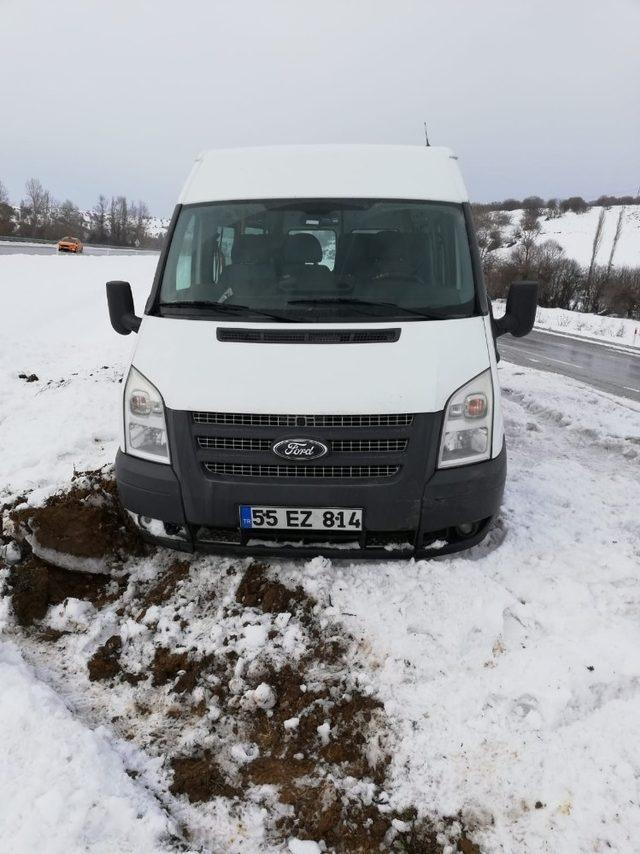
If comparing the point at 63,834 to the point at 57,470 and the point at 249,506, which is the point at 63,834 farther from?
the point at 57,470

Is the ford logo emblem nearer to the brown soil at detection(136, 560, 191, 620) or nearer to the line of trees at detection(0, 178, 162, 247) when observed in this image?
the brown soil at detection(136, 560, 191, 620)

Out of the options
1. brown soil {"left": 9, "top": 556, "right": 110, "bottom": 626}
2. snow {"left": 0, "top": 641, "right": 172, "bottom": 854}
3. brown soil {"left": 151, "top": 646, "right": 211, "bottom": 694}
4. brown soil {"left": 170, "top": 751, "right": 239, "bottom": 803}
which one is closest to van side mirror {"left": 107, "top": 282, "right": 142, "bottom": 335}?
brown soil {"left": 9, "top": 556, "right": 110, "bottom": 626}

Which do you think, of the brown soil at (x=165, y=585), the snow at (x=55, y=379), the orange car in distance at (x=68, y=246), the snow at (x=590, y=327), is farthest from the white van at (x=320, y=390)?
the orange car in distance at (x=68, y=246)

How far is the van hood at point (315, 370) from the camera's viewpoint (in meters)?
2.99

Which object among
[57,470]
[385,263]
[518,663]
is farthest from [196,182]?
[518,663]

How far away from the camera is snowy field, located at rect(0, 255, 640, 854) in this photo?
2.08 meters

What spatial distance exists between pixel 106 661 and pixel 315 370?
177 cm

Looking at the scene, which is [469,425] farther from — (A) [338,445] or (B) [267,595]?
(B) [267,595]

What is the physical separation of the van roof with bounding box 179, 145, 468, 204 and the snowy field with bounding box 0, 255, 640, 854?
2.26 meters

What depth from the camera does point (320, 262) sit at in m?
3.69

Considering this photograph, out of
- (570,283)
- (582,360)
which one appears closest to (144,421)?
(582,360)

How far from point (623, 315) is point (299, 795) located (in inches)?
1580

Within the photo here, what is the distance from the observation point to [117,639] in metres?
2.99

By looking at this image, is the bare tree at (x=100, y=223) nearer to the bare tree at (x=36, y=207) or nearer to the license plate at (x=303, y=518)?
the bare tree at (x=36, y=207)
